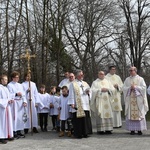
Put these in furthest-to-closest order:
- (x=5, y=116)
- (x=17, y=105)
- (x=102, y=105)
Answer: (x=102, y=105) → (x=17, y=105) → (x=5, y=116)

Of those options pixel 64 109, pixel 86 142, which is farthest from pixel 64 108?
pixel 86 142

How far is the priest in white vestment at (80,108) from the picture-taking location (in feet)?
33.6

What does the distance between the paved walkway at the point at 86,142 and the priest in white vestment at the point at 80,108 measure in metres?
0.31

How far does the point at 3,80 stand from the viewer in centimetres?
998

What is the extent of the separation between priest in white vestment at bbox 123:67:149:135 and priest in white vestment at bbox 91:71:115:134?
2.01 feet

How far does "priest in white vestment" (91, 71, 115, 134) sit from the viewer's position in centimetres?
A: 1099

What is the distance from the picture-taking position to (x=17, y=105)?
11.0m

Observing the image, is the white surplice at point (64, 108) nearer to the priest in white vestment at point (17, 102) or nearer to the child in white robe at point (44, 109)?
the child in white robe at point (44, 109)

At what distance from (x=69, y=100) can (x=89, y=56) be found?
20.6 meters

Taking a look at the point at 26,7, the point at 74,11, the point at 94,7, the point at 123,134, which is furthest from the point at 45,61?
the point at 123,134

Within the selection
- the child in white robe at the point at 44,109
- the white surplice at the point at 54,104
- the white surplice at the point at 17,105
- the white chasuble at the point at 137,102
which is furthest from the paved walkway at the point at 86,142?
the child in white robe at the point at 44,109

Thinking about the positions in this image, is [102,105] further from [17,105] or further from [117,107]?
[17,105]

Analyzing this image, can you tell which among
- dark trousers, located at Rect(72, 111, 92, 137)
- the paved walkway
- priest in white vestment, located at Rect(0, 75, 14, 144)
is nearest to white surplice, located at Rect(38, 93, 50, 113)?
the paved walkway

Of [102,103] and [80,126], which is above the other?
[102,103]
